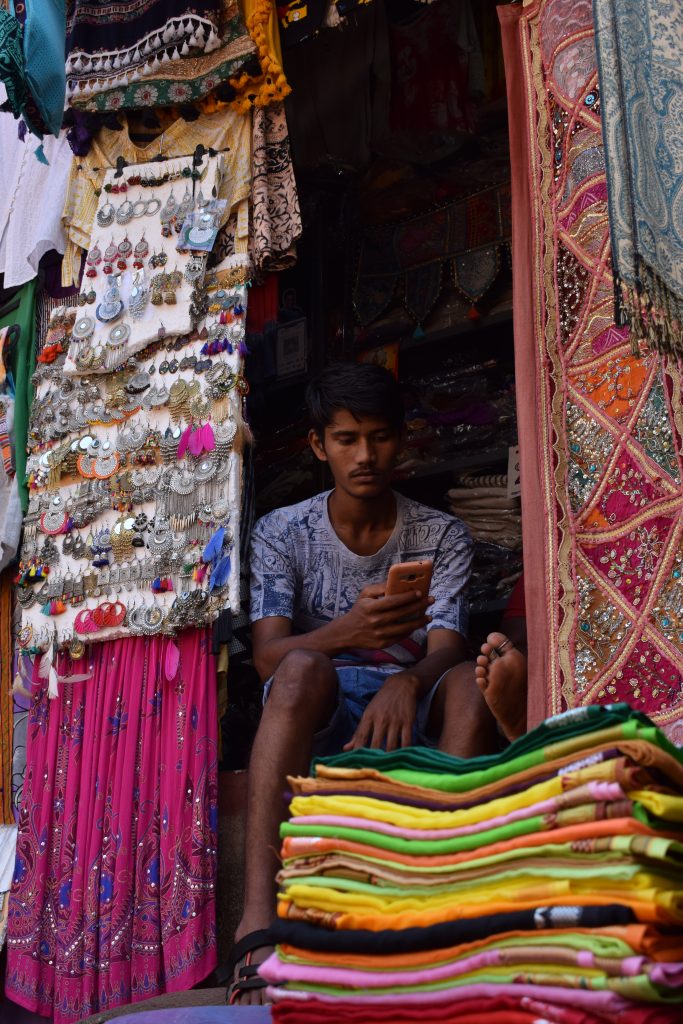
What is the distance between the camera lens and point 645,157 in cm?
284

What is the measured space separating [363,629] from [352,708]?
23 cm

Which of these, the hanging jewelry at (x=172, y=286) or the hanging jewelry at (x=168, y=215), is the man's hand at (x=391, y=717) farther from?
the hanging jewelry at (x=168, y=215)

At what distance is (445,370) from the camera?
555 centimetres

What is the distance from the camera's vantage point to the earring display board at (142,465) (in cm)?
412

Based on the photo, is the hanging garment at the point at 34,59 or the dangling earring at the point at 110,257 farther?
the dangling earring at the point at 110,257

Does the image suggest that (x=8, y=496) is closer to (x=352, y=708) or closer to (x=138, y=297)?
(x=138, y=297)

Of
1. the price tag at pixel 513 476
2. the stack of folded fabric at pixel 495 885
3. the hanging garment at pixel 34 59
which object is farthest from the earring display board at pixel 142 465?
the stack of folded fabric at pixel 495 885

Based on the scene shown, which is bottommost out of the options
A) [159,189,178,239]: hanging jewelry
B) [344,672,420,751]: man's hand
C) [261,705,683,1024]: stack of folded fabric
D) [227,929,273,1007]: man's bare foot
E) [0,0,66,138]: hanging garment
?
[227,929,273,1007]: man's bare foot

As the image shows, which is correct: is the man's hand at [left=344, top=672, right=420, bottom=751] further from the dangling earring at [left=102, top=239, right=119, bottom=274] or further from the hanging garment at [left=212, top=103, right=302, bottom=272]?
the dangling earring at [left=102, top=239, right=119, bottom=274]

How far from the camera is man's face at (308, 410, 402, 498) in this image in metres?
4.11

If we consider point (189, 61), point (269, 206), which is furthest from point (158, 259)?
point (189, 61)

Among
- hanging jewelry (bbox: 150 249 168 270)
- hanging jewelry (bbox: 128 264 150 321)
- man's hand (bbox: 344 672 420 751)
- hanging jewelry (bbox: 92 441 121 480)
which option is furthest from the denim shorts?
hanging jewelry (bbox: 150 249 168 270)

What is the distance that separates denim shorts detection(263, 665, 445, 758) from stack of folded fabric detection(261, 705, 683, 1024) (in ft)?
4.97

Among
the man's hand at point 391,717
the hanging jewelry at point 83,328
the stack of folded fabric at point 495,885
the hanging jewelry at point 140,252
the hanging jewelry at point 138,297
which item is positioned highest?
the hanging jewelry at point 140,252
